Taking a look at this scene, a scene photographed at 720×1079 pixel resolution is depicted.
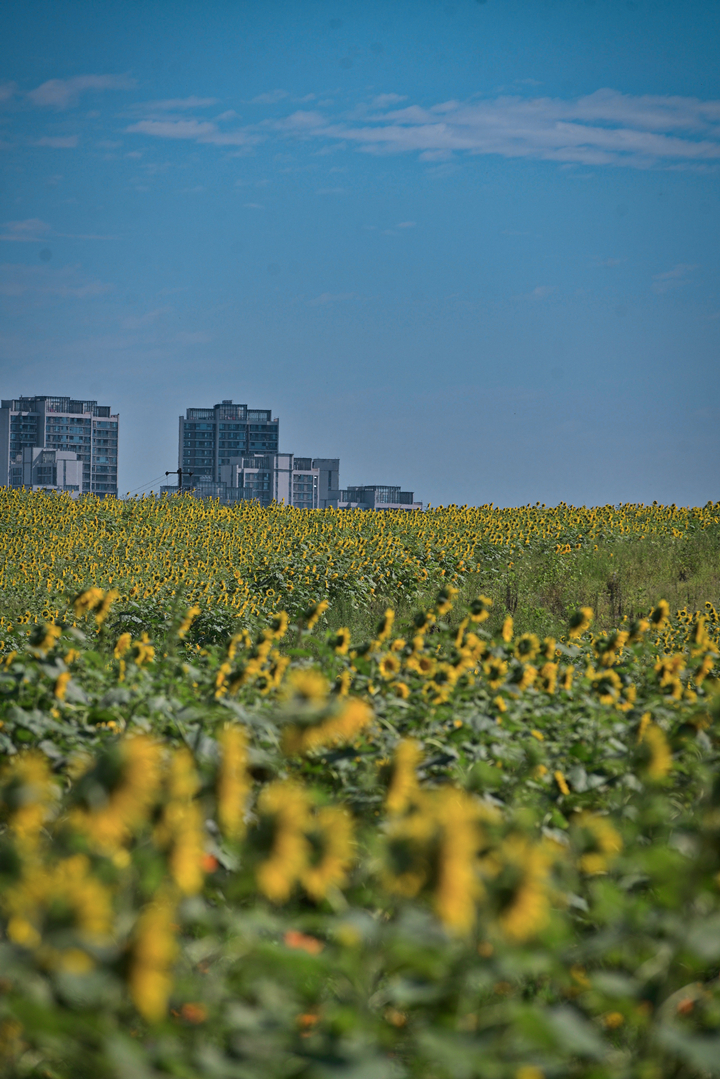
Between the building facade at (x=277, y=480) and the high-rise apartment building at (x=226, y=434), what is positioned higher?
the high-rise apartment building at (x=226, y=434)

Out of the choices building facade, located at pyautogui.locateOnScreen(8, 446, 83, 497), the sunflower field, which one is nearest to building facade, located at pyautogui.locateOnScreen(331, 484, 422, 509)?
building facade, located at pyautogui.locateOnScreen(8, 446, 83, 497)

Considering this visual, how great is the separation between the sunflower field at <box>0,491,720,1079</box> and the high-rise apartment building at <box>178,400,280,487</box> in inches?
5025

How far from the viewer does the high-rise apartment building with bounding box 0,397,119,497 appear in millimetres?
125188

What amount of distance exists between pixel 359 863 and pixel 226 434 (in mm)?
132042

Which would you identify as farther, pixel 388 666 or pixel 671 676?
pixel 671 676

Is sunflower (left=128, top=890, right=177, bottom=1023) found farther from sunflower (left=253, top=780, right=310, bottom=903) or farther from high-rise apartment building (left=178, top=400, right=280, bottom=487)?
high-rise apartment building (left=178, top=400, right=280, bottom=487)

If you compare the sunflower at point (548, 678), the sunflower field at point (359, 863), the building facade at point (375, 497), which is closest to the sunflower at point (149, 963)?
the sunflower field at point (359, 863)

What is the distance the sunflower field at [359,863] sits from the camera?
5.09ft

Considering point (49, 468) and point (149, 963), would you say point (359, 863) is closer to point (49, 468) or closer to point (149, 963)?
point (149, 963)

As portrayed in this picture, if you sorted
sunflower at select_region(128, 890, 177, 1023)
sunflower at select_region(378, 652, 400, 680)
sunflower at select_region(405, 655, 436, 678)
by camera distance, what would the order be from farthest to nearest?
sunflower at select_region(405, 655, 436, 678) → sunflower at select_region(378, 652, 400, 680) → sunflower at select_region(128, 890, 177, 1023)

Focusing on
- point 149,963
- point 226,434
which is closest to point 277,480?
point 226,434

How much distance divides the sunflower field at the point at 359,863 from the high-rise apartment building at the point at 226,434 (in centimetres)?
12764

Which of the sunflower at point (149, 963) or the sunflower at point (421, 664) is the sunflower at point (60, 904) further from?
the sunflower at point (421, 664)

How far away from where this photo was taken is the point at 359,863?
2.91 metres
